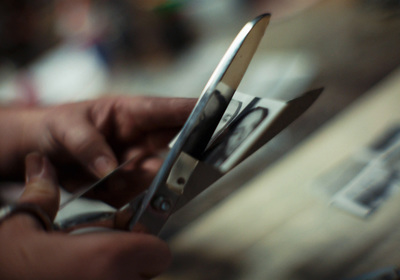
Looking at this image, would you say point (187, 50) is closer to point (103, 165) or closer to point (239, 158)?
point (103, 165)

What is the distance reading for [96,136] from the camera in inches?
16.8

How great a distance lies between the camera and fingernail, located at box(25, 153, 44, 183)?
0.38 meters

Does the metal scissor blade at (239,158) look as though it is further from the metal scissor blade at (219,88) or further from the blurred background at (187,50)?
the blurred background at (187,50)

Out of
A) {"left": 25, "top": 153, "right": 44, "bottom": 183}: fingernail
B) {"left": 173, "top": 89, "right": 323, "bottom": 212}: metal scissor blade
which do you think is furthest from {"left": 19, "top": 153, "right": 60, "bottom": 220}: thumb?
{"left": 173, "top": 89, "right": 323, "bottom": 212}: metal scissor blade

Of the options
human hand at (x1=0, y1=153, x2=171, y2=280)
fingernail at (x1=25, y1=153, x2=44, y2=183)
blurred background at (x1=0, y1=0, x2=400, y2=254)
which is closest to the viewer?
human hand at (x1=0, y1=153, x2=171, y2=280)

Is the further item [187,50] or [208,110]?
[187,50]

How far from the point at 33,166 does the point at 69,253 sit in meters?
0.17

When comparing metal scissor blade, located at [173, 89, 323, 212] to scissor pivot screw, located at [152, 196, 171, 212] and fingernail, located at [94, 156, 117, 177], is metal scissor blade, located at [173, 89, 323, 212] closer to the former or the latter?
scissor pivot screw, located at [152, 196, 171, 212]

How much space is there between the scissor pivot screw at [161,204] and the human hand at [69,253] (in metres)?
0.02

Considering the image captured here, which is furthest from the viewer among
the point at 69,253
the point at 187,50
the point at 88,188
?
the point at 187,50

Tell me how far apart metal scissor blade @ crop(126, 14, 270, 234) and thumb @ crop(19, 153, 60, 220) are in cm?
7

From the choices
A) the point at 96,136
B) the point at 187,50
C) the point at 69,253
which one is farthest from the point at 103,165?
the point at 187,50

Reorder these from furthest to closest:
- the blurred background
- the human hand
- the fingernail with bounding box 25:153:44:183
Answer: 1. the blurred background
2. the fingernail with bounding box 25:153:44:183
3. the human hand

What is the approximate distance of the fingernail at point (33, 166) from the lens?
0.38m
